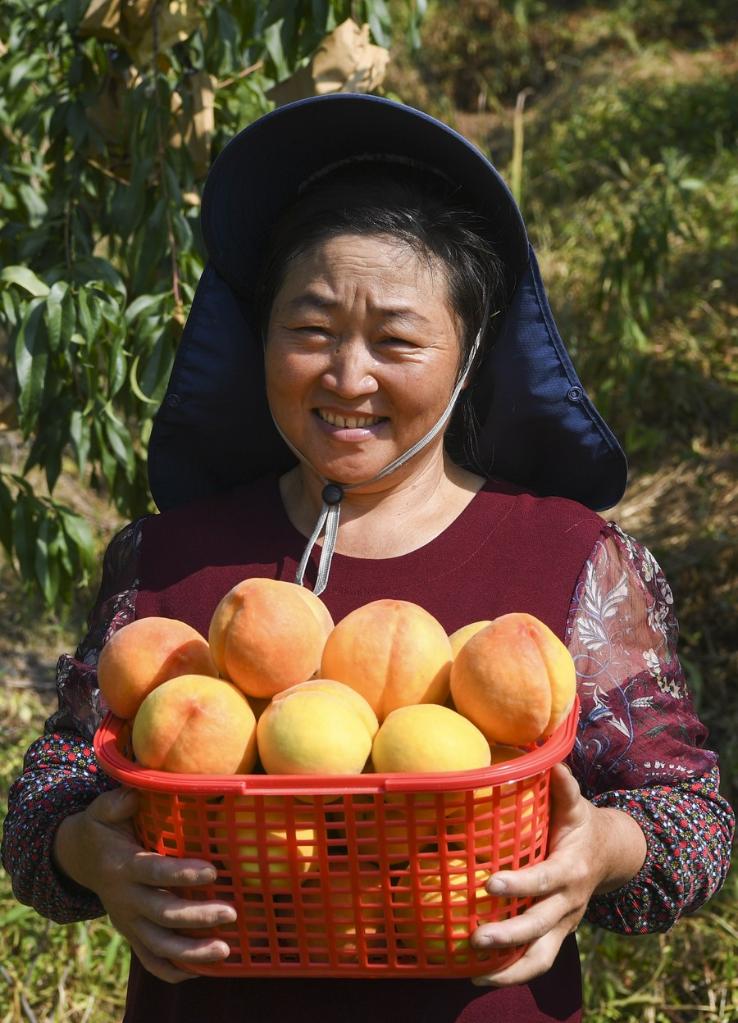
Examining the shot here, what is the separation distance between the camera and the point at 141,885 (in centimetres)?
130

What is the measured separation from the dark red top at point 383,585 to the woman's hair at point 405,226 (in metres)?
0.26

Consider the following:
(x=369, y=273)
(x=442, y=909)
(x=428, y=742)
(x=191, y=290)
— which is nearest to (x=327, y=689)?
(x=428, y=742)

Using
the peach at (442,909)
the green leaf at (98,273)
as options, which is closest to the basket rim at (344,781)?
the peach at (442,909)

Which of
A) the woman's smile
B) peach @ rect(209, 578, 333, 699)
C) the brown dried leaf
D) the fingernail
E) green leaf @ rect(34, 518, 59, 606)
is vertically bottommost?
green leaf @ rect(34, 518, 59, 606)

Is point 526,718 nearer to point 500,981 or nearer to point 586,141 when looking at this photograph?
point 500,981

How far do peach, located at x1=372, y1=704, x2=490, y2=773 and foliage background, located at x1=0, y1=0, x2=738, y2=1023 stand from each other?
4.18 feet

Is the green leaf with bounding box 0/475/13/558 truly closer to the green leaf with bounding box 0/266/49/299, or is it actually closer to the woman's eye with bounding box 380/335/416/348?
the green leaf with bounding box 0/266/49/299

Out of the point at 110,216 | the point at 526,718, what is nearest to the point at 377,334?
the point at 526,718

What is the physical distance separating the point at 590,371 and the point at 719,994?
9.05ft

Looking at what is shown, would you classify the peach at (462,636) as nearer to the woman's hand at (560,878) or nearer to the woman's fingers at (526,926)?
the woman's hand at (560,878)

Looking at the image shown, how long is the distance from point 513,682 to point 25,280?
144 centimetres

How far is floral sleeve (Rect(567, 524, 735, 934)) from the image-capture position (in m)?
1.49

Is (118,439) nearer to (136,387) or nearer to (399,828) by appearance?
(136,387)

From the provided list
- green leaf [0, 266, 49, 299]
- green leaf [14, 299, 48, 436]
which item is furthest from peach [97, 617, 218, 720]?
green leaf [0, 266, 49, 299]
